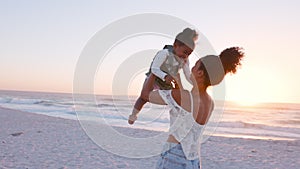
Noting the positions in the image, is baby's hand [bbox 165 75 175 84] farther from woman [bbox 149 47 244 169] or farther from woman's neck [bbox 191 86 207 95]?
woman's neck [bbox 191 86 207 95]

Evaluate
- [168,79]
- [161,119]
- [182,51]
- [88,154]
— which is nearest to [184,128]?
[168,79]

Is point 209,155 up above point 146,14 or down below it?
below

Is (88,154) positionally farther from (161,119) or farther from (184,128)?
(161,119)

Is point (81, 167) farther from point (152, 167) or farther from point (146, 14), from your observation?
point (146, 14)

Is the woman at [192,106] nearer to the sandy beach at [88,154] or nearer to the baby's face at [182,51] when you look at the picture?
the baby's face at [182,51]

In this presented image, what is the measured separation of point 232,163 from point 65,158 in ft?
15.5

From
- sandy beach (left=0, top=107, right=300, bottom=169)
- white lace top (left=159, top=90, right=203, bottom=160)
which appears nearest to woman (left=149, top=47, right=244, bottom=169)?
white lace top (left=159, top=90, right=203, bottom=160)

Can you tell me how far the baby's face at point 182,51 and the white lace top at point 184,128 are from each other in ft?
1.02

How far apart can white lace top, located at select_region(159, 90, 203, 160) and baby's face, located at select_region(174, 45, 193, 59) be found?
1.02 feet

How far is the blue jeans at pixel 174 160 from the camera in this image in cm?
272

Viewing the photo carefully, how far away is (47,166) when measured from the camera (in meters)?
9.06

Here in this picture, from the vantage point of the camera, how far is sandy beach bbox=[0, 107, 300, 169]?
31.5ft

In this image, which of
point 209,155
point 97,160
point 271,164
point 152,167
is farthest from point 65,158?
point 271,164

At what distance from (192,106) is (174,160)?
1.56 ft
